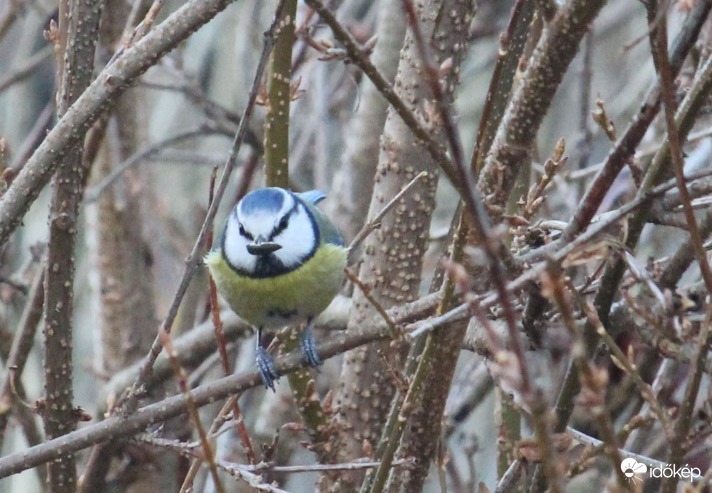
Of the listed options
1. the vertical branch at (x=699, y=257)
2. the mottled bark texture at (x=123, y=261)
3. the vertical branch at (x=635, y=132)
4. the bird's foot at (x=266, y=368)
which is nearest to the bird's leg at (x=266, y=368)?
the bird's foot at (x=266, y=368)

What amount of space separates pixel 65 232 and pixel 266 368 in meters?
0.48

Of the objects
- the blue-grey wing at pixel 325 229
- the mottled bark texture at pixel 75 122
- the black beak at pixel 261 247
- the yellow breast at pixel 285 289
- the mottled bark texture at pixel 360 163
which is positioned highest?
the mottled bark texture at pixel 360 163

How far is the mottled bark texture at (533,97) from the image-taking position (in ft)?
4.93

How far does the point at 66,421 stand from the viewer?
206 cm

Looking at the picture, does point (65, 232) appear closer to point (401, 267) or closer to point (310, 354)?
point (310, 354)

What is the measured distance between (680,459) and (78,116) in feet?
3.76

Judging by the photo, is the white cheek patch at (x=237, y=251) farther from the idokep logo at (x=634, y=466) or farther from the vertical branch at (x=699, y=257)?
the vertical branch at (x=699, y=257)

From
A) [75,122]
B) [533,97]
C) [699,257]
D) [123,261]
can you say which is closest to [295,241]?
[75,122]

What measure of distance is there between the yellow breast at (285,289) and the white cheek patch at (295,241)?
0.06ft

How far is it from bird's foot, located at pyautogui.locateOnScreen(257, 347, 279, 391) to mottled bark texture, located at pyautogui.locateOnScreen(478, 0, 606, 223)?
0.56 m

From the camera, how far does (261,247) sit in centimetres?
217

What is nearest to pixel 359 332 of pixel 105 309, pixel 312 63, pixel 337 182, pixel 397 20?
pixel 397 20

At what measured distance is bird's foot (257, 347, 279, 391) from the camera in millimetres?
1933

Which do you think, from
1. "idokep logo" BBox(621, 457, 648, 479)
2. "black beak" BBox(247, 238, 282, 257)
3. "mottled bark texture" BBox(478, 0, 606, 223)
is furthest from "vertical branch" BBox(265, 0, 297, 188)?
"idokep logo" BBox(621, 457, 648, 479)
